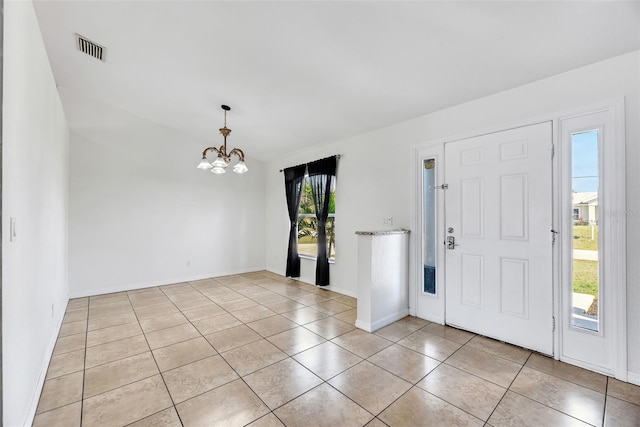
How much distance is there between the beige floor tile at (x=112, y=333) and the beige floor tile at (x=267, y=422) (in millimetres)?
2076

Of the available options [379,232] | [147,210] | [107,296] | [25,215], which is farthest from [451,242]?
[107,296]

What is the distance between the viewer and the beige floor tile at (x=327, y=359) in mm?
2229

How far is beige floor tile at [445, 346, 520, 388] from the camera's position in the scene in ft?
7.00

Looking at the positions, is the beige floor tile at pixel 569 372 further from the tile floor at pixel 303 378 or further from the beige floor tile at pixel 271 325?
the beige floor tile at pixel 271 325

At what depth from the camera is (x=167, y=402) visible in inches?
73.5

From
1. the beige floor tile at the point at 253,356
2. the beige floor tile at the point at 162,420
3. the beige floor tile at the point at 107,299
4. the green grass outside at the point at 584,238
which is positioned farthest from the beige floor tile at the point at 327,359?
the beige floor tile at the point at 107,299

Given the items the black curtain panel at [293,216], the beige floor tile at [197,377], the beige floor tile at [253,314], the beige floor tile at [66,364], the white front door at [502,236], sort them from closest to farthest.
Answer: the beige floor tile at [197,377] < the beige floor tile at [66,364] < the white front door at [502,236] < the beige floor tile at [253,314] < the black curtain panel at [293,216]

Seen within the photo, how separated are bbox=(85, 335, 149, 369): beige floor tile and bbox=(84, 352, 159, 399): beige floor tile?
94mm

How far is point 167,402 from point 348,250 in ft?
9.77

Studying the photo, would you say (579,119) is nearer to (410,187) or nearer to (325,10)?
(410,187)

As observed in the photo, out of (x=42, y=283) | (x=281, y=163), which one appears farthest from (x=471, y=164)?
(x=42, y=283)

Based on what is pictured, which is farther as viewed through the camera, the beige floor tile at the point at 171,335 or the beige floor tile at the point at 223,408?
the beige floor tile at the point at 171,335

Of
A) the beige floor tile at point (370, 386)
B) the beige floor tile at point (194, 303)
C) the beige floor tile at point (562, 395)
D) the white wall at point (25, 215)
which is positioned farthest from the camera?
the beige floor tile at point (194, 303)

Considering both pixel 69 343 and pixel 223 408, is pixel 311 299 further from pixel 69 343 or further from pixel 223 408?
pixel 69 343
